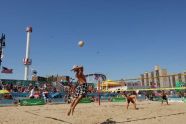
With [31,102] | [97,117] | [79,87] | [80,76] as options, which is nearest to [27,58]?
[31,102]

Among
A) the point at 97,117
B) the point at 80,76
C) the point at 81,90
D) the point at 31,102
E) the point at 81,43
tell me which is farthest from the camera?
the point at 31,102

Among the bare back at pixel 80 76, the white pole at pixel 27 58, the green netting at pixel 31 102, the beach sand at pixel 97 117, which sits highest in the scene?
the white pole at pixel 27 58

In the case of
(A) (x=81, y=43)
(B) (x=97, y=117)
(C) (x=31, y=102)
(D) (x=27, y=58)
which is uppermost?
(D) (x=27, y=58)

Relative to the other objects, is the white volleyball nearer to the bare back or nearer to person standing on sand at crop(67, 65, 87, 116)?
person standing on sand at crop(67, 65, 87, 116)

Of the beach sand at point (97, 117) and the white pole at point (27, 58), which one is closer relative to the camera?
the beach sand at point (97, 117)

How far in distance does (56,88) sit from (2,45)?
7.27m

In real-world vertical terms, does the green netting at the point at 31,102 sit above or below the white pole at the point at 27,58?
below

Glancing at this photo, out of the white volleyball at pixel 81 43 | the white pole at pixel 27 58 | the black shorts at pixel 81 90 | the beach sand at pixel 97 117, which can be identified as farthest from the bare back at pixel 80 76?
the white pole at pixel 27 58

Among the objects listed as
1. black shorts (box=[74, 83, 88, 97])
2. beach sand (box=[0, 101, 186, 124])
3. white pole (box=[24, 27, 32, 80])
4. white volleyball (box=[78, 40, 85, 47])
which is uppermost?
white pole (box=[24, 27, 32, 80])

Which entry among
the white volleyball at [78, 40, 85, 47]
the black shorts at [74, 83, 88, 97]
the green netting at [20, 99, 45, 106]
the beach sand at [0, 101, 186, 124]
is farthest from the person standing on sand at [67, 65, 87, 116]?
the green netting at [20, 99, 45, 106]

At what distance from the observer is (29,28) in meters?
52.9

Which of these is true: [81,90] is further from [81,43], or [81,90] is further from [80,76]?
[81,43]

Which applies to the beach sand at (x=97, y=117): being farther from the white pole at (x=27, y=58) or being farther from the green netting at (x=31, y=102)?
the white pole at (x=27, y=58)

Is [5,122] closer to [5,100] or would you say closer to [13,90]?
[5,100]
